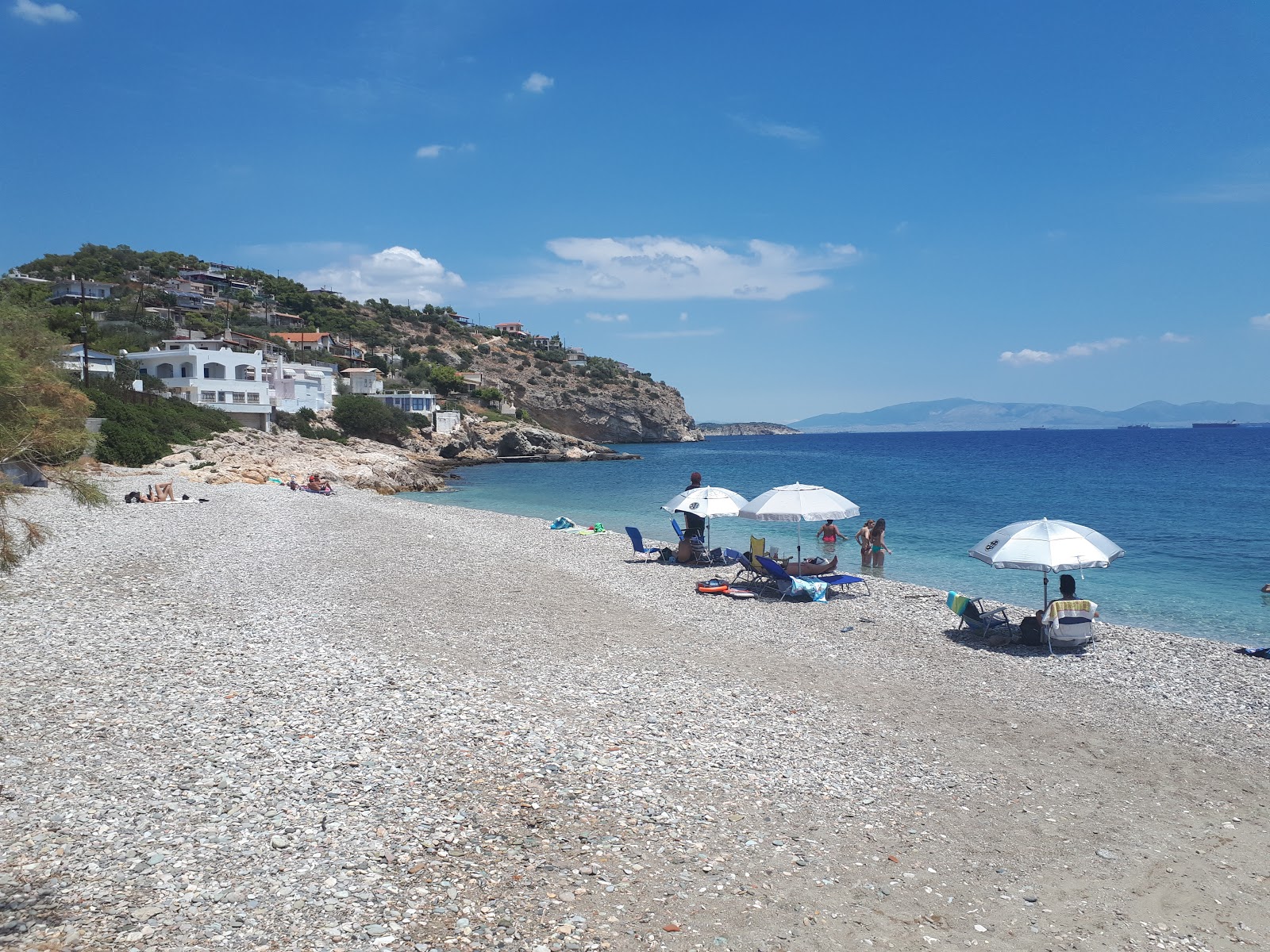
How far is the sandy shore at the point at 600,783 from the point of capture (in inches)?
194

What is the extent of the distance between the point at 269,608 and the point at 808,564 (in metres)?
10.2

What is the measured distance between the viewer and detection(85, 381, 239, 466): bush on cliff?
1435 inches

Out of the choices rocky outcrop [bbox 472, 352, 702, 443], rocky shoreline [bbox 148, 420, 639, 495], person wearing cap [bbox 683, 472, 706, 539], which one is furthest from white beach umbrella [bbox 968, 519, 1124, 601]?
rocky outcrop [bbox 472, 352, 702, 443]

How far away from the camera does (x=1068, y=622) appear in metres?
11.7

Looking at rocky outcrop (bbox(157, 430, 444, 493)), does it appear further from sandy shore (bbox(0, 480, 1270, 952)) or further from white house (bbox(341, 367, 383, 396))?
sandy shore (bbox(0, 480, 1270, 952))

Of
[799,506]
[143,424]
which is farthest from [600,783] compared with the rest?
[143,424]

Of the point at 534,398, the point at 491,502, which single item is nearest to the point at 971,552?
the point at 491,502

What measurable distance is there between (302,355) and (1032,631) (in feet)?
256

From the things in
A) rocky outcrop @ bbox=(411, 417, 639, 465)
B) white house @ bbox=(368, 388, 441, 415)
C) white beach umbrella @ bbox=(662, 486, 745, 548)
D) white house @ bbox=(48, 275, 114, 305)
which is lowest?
white beach umbrella @ bbox=(662, 486, 745, 548)

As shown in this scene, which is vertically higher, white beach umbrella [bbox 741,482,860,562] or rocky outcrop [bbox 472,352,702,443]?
rocky outcrop [bbox 472,352,702,443]

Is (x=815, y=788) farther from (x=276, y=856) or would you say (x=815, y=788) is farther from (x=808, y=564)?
(x=808, y=564)

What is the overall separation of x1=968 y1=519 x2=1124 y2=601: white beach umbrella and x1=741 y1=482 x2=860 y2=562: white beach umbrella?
3614 millimetres

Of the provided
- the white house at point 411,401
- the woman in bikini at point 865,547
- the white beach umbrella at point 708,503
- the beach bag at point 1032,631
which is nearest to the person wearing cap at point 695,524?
the white beach umbrella at point 708,503

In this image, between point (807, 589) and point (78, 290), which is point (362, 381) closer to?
point (78, 290)
